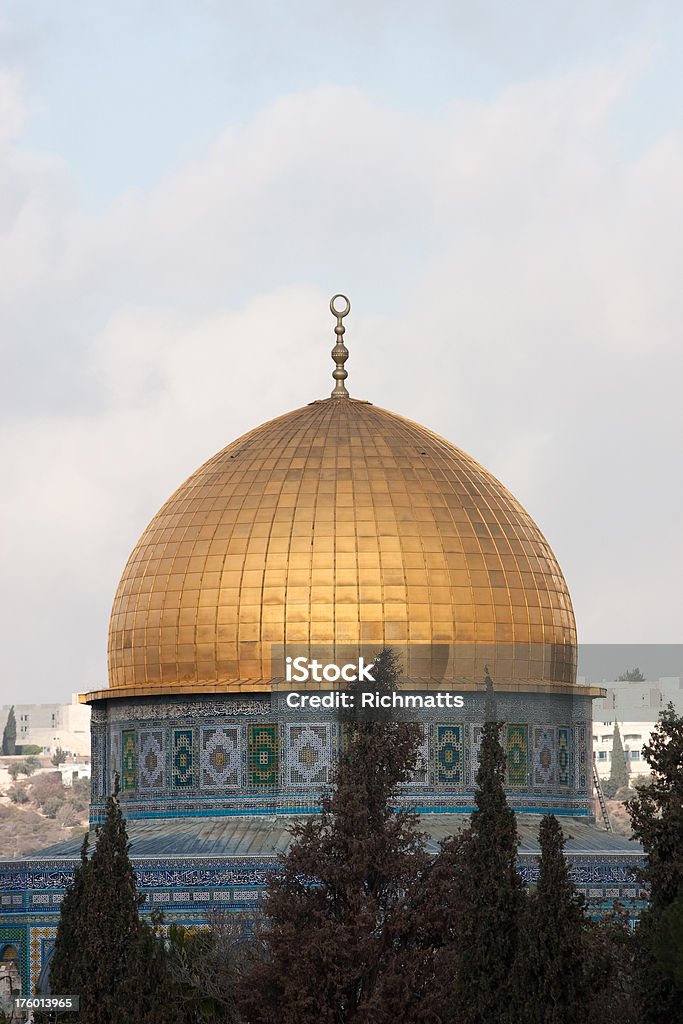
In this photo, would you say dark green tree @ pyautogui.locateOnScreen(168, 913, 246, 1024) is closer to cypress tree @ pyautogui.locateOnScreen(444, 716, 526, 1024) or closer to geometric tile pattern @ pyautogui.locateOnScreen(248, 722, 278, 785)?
cypress tree @ pyautogui.locateOnScreen(444, 716, 526, 1024)

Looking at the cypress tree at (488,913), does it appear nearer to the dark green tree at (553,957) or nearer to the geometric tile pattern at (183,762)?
the dark green tree at (553,957)

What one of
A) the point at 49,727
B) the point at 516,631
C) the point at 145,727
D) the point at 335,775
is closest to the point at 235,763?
the point at 145,727

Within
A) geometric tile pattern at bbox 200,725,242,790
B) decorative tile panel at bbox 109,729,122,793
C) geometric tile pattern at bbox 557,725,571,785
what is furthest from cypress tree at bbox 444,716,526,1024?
decorative tile panel at bbox 109,729,122,793

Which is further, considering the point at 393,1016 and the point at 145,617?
the point at 145,617

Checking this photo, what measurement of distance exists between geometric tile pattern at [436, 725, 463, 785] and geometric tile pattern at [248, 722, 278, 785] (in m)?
1.85

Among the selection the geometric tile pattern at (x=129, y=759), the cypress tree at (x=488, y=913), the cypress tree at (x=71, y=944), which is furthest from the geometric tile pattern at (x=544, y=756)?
the cypress tree at (x=488, y=913)

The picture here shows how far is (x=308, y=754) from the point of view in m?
29.3

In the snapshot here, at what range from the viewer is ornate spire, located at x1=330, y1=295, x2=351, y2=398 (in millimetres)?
32656

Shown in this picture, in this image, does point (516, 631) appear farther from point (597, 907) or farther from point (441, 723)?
point (597, 907)

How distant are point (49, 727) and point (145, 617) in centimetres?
5975

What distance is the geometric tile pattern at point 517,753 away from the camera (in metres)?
29.9

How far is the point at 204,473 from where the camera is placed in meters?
31.9

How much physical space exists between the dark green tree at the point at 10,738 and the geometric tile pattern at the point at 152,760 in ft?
178

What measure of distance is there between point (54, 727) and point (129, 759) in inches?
2364
